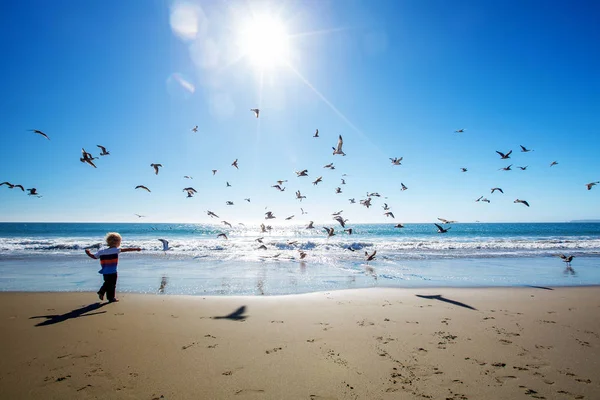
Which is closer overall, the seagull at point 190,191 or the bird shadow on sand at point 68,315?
the bird shadow on sand at point 68,315

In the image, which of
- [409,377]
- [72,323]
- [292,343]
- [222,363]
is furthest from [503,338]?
[72,323]

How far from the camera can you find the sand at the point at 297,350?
4.27 m

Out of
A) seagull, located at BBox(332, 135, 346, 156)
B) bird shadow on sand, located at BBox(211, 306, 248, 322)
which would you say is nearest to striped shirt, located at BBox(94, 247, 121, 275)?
bird shadow on sand, located at BBox(211, 306, 248, 322)

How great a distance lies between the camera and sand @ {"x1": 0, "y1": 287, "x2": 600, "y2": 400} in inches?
168

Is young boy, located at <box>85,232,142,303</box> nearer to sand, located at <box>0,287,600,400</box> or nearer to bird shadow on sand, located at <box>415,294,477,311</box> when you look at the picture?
sand, located at <box>0,287,600,400</box>

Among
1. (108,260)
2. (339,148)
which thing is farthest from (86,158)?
(339,148)

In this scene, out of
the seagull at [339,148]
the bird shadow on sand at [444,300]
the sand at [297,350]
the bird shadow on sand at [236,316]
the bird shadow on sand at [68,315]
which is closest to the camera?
the sand at [297,350]

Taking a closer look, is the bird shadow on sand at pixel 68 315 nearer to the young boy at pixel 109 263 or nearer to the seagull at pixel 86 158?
the young boy at pixel 109 263

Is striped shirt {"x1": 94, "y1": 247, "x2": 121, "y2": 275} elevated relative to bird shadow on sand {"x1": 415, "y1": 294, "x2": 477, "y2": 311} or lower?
elevated

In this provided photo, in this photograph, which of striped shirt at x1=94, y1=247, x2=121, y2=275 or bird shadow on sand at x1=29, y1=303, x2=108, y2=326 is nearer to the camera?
bird shadow on sand at x1=29, y1=303, x2=108, y2=326

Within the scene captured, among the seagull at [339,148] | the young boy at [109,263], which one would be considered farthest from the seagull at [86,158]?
the seagull at [339,148]

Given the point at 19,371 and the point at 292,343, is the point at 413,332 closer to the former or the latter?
the point at 292,343

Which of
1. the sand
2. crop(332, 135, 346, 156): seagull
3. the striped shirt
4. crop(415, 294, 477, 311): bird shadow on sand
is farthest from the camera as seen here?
crop(332, 135, 346, 156): seagull

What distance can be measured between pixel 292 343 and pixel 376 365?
1647 millimetres
